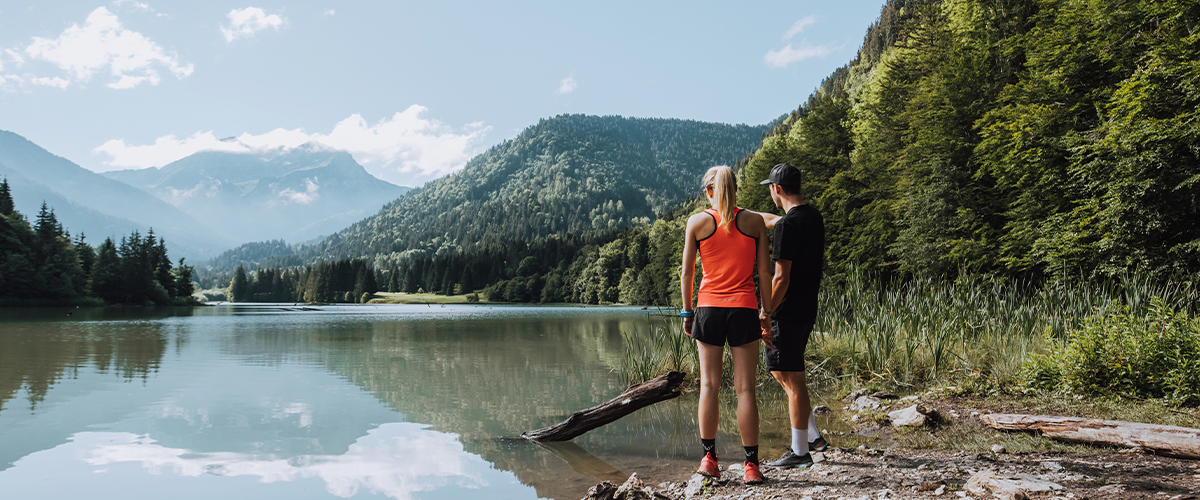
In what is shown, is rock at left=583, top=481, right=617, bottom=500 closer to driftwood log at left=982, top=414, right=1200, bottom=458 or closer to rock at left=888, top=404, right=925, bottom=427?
rock at left=888, top=404, right=925, bottom=427

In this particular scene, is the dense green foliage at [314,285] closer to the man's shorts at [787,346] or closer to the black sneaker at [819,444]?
the black sneaker at [819,444]

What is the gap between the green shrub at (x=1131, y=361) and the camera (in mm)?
5395

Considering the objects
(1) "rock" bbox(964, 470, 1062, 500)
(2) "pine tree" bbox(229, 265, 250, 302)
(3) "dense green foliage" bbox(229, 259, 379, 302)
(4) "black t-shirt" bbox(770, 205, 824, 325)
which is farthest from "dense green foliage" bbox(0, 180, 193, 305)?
(1) "rock" bbox(964, 470, 1062, 500)

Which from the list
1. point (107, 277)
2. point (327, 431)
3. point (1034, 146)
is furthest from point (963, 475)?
point (107, 277)

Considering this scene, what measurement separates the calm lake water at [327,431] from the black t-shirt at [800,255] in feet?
6.08

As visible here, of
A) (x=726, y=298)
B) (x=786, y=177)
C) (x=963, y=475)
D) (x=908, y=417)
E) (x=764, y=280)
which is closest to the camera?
(x=963, y=475)

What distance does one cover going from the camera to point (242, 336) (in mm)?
24703

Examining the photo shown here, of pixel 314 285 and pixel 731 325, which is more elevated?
pixel 314 285

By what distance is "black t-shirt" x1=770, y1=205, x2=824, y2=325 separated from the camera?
13.1 ft

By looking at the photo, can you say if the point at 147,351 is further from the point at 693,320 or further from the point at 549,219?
the point at 549,219

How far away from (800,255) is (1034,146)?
605 inches

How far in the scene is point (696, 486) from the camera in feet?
12.8

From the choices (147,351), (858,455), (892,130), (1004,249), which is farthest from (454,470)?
(892,130)

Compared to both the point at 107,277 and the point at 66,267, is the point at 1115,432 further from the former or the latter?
the point at 107,277
